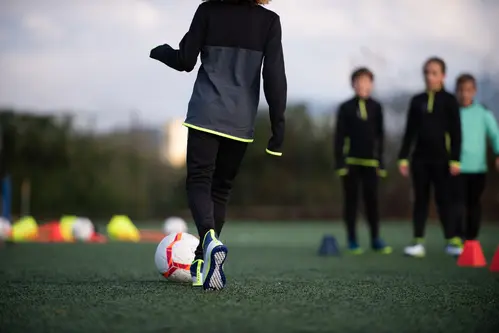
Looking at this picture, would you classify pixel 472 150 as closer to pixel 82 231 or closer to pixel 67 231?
pixel 82 231

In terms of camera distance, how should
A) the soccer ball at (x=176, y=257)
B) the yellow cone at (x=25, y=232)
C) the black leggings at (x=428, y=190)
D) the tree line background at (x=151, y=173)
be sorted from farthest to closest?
the tree line background at (x=151, y=173), the yellow cone at (x=25, y=232), the black leggings at (x=428, y=190), the soccer ball at (x=176, y=257)

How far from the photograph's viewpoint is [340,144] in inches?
334

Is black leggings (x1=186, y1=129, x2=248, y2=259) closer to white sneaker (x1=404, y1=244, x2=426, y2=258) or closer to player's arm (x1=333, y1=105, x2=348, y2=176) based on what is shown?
white sneaker (x1=404, y1=244, x2=426, y2=258)

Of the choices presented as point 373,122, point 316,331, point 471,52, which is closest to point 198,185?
point 316,331

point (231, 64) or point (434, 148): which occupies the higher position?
point (231, 64)

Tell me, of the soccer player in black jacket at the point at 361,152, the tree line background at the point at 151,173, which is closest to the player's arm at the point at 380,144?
the soccer player in black jacket at the point at 361,152

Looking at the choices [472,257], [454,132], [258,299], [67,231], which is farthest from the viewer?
[67,231]

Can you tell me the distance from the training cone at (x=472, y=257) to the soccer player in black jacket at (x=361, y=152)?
5.99 ft

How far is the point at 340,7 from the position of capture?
13609mm

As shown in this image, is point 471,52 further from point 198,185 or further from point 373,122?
point 198,185

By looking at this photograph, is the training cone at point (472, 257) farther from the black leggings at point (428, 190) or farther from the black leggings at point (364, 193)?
the black leggings at point (364, 193)

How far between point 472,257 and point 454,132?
5.13 feet

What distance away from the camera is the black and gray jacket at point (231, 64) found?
13.1 feet

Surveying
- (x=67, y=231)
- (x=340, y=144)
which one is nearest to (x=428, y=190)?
(x=340, y=144)
